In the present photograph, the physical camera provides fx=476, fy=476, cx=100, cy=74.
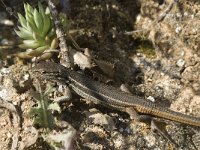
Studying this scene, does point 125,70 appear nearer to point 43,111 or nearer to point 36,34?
point 36,34

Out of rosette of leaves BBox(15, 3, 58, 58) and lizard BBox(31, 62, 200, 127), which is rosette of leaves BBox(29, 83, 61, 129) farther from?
rosette of leaves BBox(15, 3, 58, 58)

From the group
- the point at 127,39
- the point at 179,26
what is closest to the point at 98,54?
the point at 127,39

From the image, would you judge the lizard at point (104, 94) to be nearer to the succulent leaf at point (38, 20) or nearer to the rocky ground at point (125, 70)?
the rocky ground at point (125, 70)

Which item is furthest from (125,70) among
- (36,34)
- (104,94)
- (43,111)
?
(43,111)

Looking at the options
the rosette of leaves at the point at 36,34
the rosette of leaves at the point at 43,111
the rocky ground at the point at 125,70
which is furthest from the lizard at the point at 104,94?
the rosette of leaves at the point at 43,111

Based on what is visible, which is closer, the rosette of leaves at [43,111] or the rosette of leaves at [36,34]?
the rosette of leaves at [43,111]

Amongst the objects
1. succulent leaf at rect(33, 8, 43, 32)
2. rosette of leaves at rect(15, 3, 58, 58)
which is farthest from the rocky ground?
succulent leaf at rect(33, 8, 43, 32)
